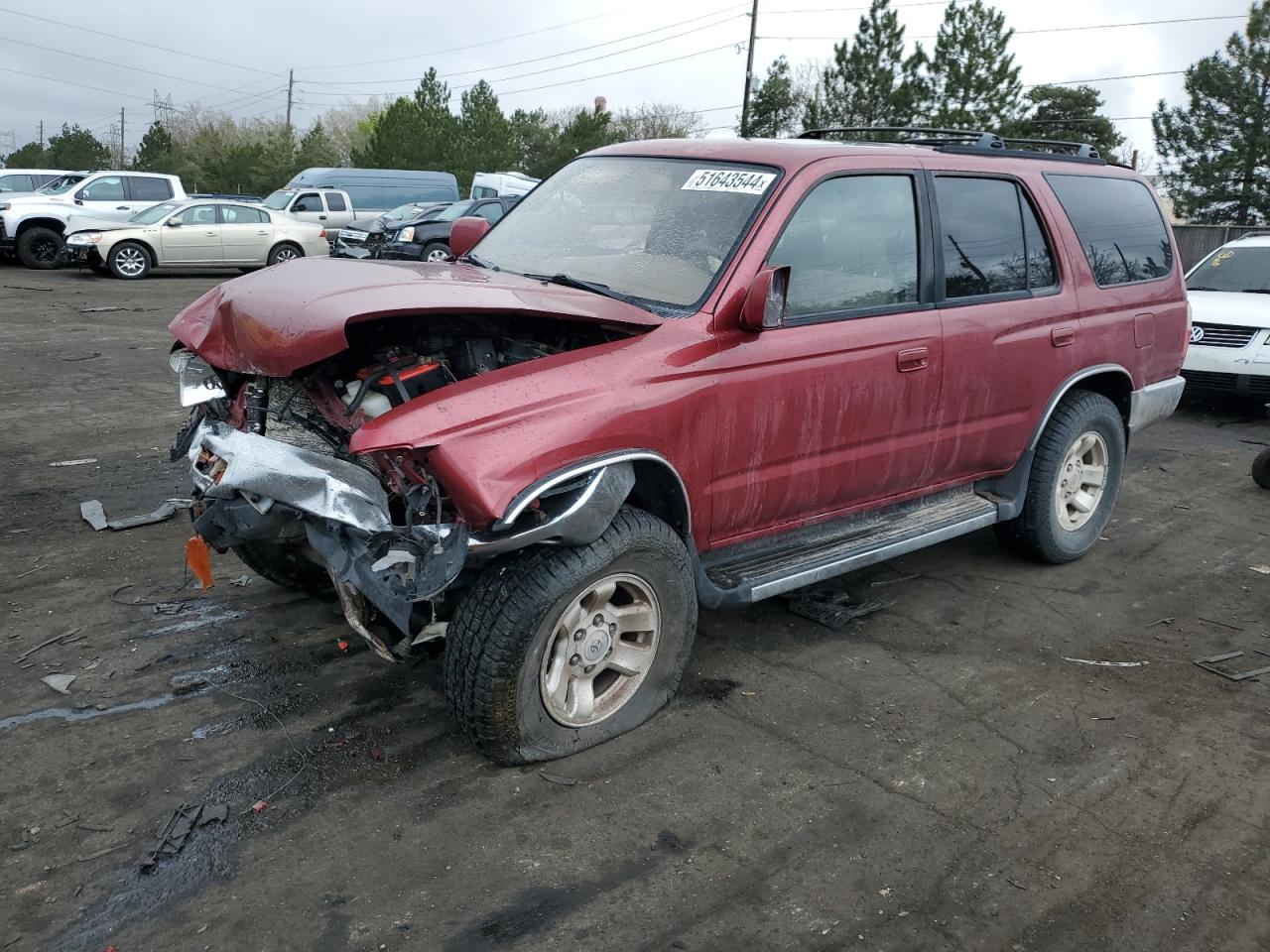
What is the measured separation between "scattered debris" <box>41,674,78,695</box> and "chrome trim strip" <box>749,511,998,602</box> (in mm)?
2548

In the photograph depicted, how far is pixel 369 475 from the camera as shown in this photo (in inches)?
134

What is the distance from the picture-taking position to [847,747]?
12.3 ft

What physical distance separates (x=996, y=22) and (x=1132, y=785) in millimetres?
36358

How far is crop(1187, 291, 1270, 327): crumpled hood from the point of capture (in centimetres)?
959

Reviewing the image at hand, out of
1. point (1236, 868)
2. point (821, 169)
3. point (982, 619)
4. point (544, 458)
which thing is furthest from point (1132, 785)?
point (821, 169)

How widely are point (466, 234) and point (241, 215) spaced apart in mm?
17078

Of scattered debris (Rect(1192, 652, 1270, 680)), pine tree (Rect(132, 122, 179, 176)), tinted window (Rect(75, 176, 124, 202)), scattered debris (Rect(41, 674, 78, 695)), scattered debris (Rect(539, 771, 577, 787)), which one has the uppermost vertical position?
pine tree (Rect(132, 122, 179, 176))

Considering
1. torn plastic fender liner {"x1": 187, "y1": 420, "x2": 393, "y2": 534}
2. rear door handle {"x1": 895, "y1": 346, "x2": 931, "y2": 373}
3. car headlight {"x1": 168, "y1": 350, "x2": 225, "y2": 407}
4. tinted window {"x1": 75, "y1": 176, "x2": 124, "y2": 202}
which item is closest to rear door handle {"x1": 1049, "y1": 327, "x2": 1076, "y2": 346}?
rear door handle {"x1": 895, "y1": 346, "x2": 931, "y2": 373}

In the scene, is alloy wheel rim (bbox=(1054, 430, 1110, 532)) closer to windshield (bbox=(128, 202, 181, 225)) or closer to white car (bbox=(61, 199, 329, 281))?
white car (bbox=(61, 199, 329, 281))

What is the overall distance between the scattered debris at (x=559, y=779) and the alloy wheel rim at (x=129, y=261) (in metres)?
18.3

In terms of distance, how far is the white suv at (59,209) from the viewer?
19922 millimetres

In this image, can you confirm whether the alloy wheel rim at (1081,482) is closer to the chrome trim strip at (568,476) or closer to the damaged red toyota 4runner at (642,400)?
the damaged red toyota 4runner at (642,400)

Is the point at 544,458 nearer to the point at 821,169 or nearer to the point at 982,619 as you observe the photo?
the point at 821,169

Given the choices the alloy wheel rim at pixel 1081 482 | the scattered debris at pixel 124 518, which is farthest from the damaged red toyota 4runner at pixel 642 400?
the scattered debris at pixel 124 518
